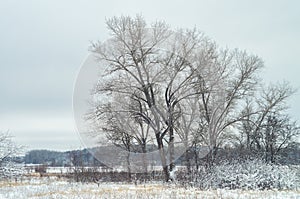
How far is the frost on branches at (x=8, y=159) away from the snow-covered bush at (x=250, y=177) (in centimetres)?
1920

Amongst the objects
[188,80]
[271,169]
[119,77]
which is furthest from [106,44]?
[271,169]

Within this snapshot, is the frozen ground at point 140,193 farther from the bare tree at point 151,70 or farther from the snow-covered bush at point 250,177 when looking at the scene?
the bare tree at point 151,70

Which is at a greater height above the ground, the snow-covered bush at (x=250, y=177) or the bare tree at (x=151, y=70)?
the bare tree at (x=151, y=70)

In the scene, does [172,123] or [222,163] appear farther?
[172,123]

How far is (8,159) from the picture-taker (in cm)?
3428

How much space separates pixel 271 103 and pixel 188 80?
38.3 feet

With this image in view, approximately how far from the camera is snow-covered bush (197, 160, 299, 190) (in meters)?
18.7

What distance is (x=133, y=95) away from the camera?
26203 mm

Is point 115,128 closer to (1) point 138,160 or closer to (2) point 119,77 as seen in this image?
(2) point 119,77

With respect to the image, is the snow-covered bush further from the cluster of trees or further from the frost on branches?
the frost on branches

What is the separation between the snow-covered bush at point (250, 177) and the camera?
61.2 feet

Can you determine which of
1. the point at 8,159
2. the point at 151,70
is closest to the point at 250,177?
the point at 151,70

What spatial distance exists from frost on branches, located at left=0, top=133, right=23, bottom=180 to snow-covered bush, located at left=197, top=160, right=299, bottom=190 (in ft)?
63.0

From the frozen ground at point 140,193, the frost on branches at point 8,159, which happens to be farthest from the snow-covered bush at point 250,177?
the frost on branches at point 8,159
